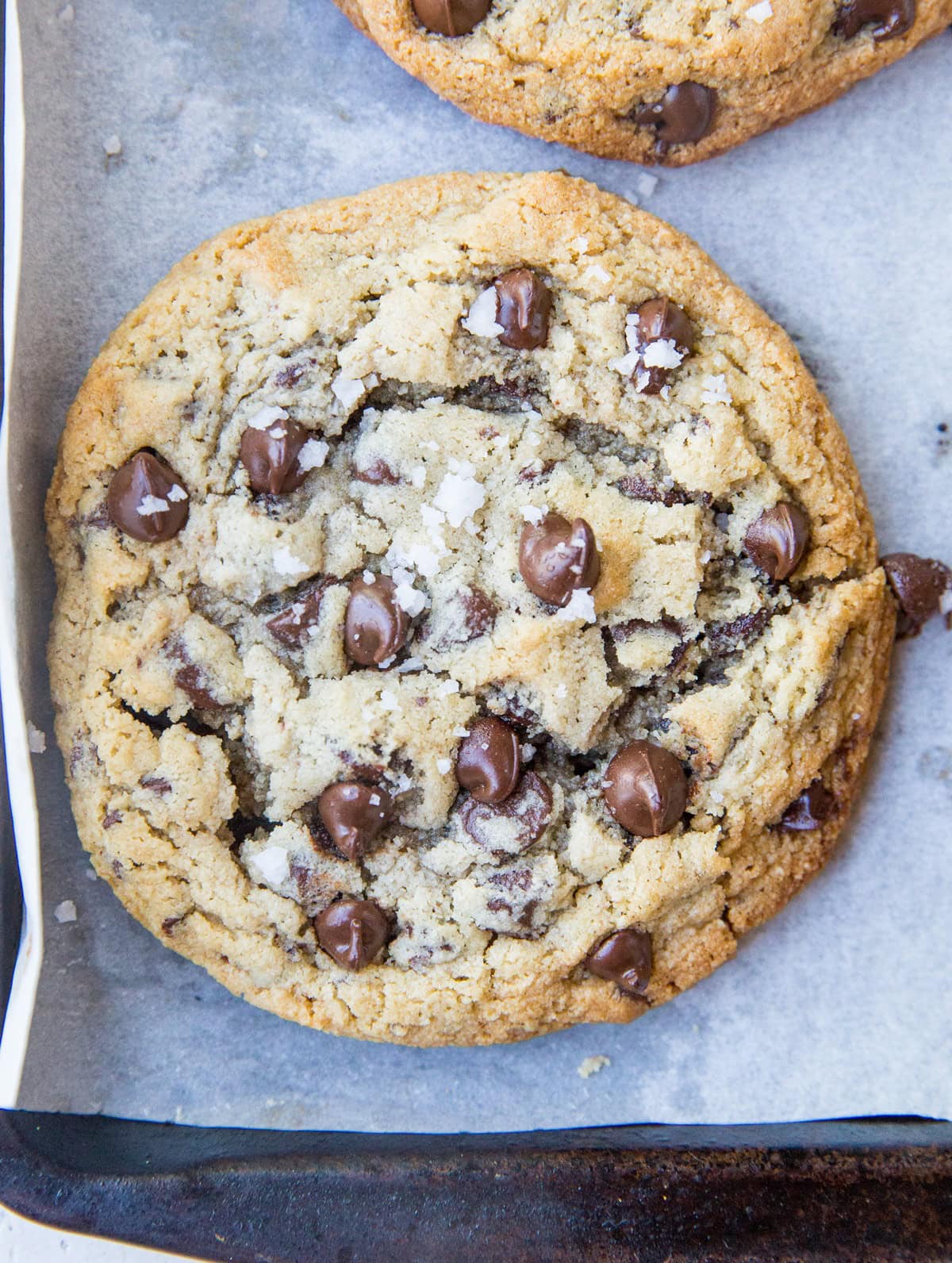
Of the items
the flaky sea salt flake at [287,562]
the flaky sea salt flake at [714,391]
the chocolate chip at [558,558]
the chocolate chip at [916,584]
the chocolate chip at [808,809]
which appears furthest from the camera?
the chocolate chip at [916,584]

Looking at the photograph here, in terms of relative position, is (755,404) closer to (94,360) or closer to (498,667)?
(498,667)

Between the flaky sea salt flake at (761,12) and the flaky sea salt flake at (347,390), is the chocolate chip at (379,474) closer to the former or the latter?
the flaky sea salt flake at (347,390)

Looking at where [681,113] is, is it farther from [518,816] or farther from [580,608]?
[518,816]

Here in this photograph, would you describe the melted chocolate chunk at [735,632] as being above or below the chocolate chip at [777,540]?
below

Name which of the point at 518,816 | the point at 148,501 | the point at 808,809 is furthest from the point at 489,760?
the point at 148,501

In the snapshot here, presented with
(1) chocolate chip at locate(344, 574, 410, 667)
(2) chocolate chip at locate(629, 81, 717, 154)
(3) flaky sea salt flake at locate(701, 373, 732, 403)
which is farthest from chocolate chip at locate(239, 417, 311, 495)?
(2) chocolate chip at locate(629, 81, 717, 154)

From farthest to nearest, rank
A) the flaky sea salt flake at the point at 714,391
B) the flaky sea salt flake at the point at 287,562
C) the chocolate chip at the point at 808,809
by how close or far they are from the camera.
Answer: the chocolate chip at the point at 808,809, the flaky sea salt flake at the point at 714,391, the flaky sea salt flake at the point at 287,562

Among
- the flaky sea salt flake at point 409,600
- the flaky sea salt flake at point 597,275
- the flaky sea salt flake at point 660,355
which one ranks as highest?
the flaky sea salt flake at point 597,275

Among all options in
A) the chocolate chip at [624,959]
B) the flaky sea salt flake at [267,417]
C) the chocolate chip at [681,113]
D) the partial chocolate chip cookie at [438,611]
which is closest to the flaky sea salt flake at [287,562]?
the partial chocolate chip cookie at [438,611]

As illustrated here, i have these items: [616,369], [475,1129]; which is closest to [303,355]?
[616,369]
